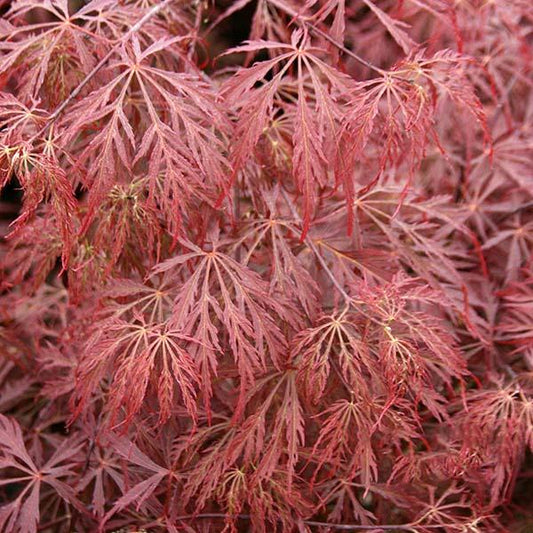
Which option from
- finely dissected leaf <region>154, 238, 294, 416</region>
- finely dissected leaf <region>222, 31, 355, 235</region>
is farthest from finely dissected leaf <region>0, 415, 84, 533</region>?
finely dissected leaf <region>222, 31, 355, 235</region>

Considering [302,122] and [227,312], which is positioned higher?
[302,122]

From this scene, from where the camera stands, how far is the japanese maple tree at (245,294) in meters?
1.20

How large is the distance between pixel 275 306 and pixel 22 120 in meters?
0.52

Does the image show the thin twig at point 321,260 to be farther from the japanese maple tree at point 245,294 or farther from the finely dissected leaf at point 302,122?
the finely dissected leaf at point 302,122

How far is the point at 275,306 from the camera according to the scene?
4.13ft

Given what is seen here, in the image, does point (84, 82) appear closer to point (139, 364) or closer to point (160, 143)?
point (160, 143)

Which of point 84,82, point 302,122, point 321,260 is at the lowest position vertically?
point 321,260

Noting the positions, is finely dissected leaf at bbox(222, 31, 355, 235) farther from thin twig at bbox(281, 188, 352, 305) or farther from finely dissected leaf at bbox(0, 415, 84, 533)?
finely dissected leaf at bbox(0, 415, 84, 533)

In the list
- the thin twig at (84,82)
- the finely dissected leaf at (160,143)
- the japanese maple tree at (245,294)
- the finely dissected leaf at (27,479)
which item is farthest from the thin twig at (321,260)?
the finely dissected leaf at (27,479)

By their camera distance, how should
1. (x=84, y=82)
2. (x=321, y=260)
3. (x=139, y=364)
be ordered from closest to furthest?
(x=139, y=364) → (x=84, y=82) → (x=321, y=260)

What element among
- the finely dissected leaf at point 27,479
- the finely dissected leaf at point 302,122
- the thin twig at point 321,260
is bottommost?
the finely dissected leaf at point 27,479

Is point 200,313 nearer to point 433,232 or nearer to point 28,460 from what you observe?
point 28,460

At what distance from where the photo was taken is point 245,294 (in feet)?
4.11

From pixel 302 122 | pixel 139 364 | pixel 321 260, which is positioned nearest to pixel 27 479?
pixel 139 364
